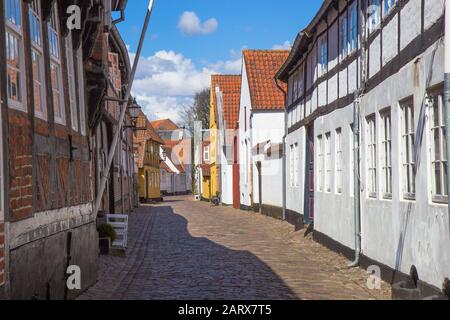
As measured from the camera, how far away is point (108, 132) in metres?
21.9

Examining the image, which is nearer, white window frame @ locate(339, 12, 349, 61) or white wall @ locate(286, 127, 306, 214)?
white window frame @ locate(339, 12, 349, 61)

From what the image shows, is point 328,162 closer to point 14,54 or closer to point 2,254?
point 14,54

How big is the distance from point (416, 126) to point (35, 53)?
14.7 ft

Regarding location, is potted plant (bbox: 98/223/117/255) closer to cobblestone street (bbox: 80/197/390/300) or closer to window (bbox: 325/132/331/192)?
cobblestone street (bbox: 80/197/390/300)

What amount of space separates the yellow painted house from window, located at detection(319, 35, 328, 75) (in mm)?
31594

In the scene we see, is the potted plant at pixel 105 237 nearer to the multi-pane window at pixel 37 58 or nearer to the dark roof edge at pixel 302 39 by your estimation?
the dark roof edge at pixel 302 39

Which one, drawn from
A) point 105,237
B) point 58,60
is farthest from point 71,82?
point 105,237

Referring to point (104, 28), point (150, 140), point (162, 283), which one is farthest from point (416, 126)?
point (150, 140)

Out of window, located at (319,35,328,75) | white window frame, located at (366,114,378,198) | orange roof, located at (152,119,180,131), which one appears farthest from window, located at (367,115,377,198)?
orange roof, located at (152,119,180,131)

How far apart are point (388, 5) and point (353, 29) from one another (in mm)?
2707

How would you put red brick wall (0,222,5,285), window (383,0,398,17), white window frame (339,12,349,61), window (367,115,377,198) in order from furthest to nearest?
1. white window frame (339,12,349,61)
2. window (367,115,377,198)
3. window (383,0,398,17)
4. red brick wall (0,222,5,285)

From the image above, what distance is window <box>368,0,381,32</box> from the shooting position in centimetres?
1145

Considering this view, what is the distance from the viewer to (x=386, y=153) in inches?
427

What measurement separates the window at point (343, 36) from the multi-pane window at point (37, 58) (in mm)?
7520
